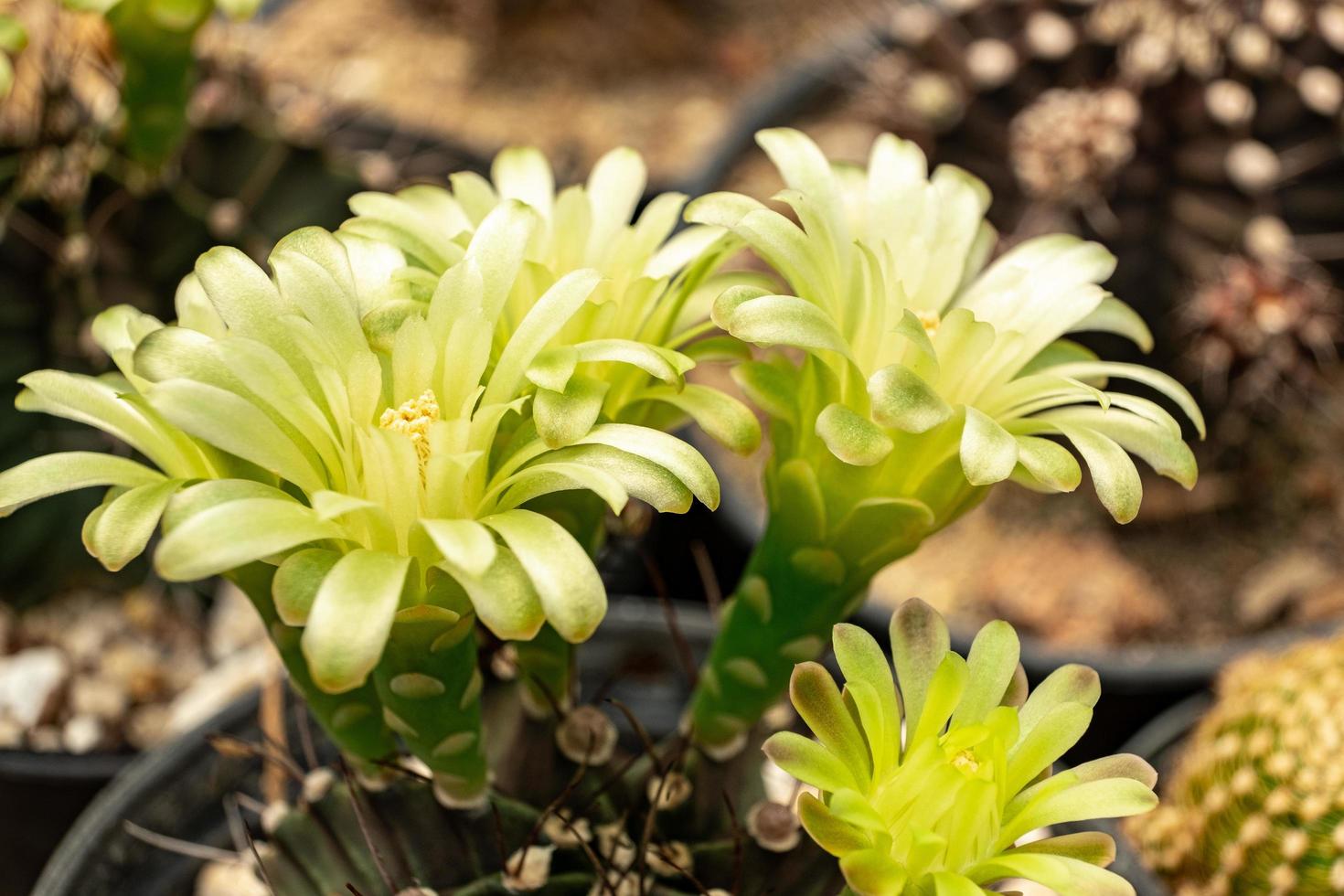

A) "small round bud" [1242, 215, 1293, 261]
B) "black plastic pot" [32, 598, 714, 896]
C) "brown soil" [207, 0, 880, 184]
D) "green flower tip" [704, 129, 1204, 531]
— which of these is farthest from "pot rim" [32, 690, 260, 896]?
"brown soil" [207, 0, 880, 184]

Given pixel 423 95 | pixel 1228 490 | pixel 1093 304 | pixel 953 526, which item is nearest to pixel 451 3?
pixel 423 95

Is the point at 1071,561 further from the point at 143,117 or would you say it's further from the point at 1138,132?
the point at 143,117

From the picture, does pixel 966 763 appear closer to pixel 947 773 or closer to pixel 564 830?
pixel 947 773

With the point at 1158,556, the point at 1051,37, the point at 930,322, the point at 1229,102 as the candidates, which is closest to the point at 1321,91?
the point at 1229,102

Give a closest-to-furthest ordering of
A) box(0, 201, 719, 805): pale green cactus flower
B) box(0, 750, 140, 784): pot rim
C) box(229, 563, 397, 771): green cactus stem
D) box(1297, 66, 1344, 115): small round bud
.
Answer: box(0, 201, 719, 805): pale green cactus flower, box(229, 563, 397, 771): green cactus stem, box(0, 750, 140, 784): pot rim, box(1297, 66, 1344, 115): small round bud

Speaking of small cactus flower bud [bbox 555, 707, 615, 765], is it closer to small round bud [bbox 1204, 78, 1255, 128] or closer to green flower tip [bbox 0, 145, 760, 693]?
green flower tip [bbox 0, 145, 760, 693]

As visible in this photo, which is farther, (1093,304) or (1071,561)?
(1071,561)
